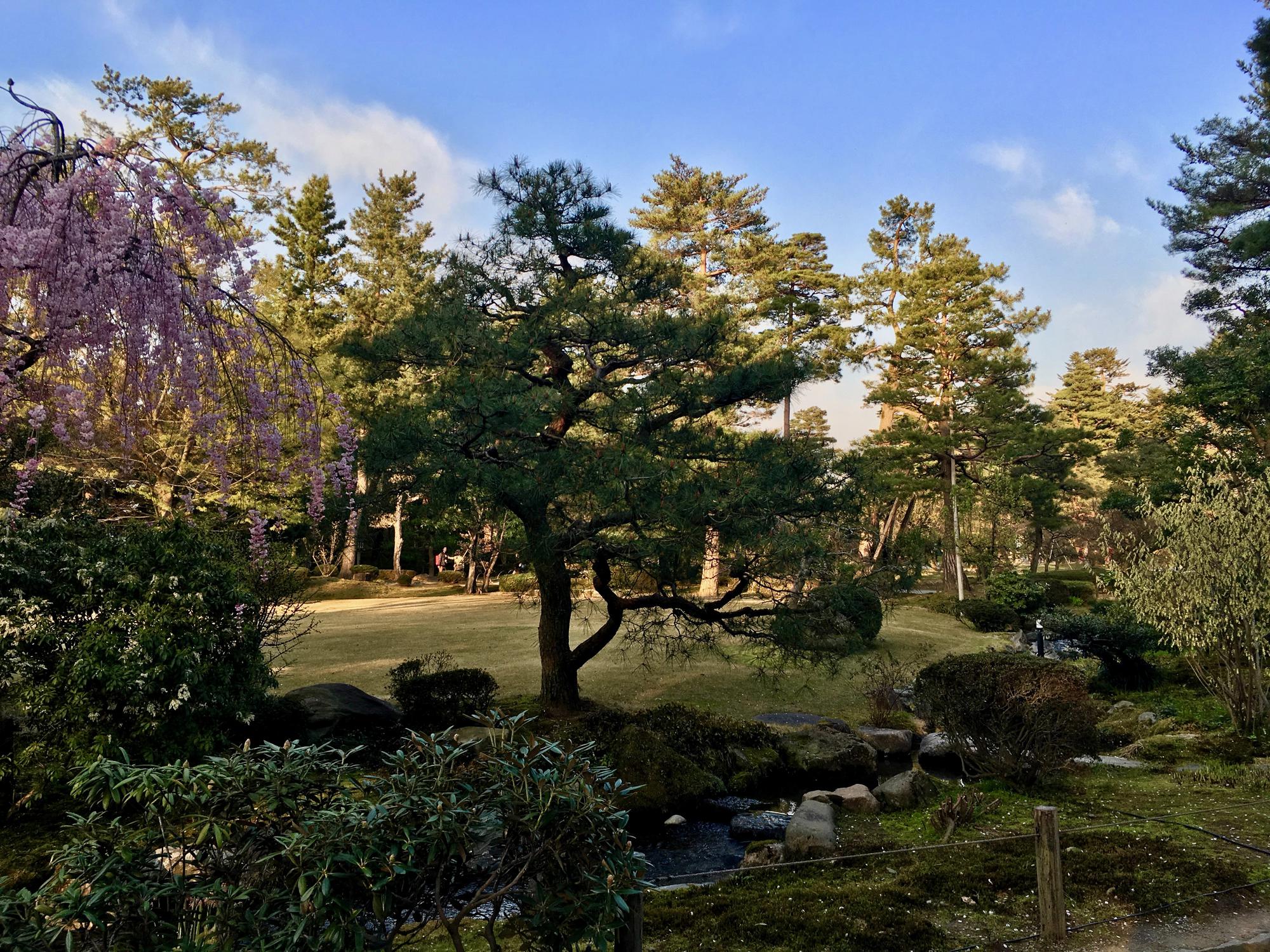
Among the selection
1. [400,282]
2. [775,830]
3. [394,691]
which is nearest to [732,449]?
[775,830]

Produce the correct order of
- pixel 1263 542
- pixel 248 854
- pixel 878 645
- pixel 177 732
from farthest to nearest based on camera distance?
pixel 878 645 → pixel 1263 542 → pixel 177 732 → pixel 248 854

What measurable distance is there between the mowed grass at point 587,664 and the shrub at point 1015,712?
2.65 meters

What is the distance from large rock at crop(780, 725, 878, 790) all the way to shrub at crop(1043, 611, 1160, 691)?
6.48 metres

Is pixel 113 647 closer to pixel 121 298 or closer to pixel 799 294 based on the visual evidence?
pixel 121 298

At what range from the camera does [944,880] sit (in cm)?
545

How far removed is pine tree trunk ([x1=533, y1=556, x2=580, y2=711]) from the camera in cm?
1026

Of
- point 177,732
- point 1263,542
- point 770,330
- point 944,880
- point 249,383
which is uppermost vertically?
point 770,330

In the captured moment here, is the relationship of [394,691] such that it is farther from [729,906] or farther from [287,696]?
[729,906]

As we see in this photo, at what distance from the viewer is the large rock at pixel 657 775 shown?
8078 millimetres

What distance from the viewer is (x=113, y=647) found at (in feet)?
19.4

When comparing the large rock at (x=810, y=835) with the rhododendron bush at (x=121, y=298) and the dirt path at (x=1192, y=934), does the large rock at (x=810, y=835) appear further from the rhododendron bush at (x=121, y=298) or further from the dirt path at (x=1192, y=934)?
the rhododendron bush at (x=121, y=298)

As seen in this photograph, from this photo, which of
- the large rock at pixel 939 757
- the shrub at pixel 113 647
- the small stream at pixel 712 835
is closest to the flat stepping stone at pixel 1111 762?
the large rock at pixel 939 757

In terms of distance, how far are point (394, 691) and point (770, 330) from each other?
1892cm

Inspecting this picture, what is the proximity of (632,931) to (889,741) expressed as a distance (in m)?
8.26
